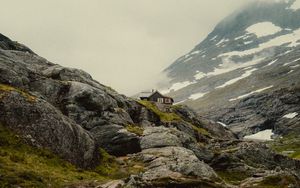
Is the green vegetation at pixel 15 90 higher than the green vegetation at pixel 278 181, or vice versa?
the green vegetation at pixel 15 90

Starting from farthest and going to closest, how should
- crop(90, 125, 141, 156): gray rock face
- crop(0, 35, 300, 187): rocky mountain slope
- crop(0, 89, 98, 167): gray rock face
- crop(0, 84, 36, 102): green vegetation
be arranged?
crop(90, 125, 141, 156): gray rock face → crop(0, 84, 36, 102): green vegetation → crop(0, 89, 98, 167): gray rock face → crop(0, 35, 300, 187): rocky mountain slope

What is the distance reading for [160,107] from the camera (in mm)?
100250

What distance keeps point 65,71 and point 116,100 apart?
31.0 ft

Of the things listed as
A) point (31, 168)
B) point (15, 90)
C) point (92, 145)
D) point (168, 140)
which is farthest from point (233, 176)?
point (31, 168)

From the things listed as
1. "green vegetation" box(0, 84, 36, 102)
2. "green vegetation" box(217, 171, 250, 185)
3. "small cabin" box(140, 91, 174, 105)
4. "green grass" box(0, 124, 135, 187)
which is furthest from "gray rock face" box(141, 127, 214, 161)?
"small cabin" box(140, 91, 174, 105)

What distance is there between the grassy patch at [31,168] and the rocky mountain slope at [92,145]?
0.08 m

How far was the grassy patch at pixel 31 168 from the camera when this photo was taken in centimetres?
3528

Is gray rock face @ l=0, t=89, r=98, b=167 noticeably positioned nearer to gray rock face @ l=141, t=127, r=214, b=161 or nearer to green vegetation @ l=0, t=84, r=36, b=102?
green vegetation @ l=0, t=84, r=36, b=102

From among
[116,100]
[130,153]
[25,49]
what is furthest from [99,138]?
[25,49]

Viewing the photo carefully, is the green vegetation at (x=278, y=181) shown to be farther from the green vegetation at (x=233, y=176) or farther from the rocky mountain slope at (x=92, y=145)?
the green vegetation at (x=233, y=176)

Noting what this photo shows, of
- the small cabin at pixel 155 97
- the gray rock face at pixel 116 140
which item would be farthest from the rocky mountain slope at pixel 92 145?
the small cabin at pixel 155 97

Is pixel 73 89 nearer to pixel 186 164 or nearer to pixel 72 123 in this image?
pixel 72 123

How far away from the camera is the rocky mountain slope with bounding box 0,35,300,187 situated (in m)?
38.0

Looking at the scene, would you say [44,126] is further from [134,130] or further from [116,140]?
[134,130]
